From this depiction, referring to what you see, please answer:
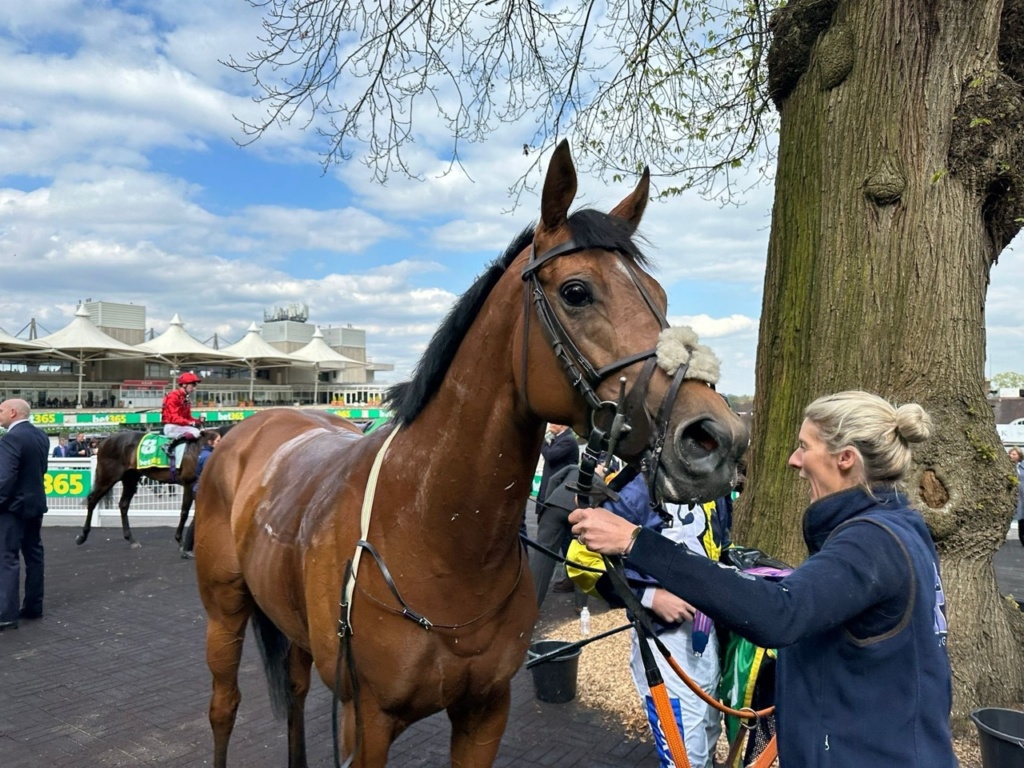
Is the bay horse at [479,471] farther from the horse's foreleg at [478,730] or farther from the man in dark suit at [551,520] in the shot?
the man in dark suit at [551,520]

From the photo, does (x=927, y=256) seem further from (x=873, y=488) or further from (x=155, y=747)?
(x=155, y=747)

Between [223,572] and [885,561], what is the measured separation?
3.12 m

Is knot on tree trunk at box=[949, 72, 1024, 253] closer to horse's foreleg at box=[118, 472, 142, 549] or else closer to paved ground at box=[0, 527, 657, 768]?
paved ground at box=[0, 527, 657, 768]

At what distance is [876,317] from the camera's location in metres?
3.69

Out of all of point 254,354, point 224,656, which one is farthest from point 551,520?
point 254,354

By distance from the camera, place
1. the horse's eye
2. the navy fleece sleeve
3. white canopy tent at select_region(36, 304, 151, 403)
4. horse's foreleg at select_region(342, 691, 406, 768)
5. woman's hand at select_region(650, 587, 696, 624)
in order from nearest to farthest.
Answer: the navy fleece sleeve, the horse's eye, horse's foreleg at select_region(342, 691, 406, 768), woman's hand at select_region(650, 587, 696, 624), white canopy tent at select_region(36, 304, 151, 403)

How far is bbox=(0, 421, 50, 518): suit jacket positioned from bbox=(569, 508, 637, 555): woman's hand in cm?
679

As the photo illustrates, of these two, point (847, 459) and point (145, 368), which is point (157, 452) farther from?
point (145, 368)

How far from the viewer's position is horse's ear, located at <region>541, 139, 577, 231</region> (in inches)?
69.6

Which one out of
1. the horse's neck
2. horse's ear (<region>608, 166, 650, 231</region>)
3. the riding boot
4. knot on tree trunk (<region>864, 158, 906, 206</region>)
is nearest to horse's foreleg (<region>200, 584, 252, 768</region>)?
the horse's neck

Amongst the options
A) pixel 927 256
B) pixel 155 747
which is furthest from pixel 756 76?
pixel 155 747

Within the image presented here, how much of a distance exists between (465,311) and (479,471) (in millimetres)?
504

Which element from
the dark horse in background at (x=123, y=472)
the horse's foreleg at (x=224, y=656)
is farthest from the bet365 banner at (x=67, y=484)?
the horse's foreleg at (x=224, y=656)

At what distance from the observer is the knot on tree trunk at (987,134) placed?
11.8ft
